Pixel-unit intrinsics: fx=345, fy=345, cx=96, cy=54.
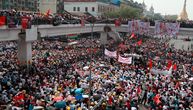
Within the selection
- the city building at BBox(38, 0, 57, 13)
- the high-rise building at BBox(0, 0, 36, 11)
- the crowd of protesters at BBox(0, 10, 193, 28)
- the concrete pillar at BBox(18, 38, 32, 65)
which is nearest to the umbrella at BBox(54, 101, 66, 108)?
the crowd of protesters at BBox(0, 10, 193, 28)

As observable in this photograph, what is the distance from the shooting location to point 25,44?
27.3 metres

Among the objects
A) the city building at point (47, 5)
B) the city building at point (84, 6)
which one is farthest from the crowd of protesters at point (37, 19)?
the city building at point (47, 5)

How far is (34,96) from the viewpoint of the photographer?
61.1 feet

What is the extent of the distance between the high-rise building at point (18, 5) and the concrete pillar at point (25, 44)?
5141 cm

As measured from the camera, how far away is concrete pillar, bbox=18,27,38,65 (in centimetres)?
2680

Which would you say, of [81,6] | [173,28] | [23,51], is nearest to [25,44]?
[23,51]

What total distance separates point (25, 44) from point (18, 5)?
192ft

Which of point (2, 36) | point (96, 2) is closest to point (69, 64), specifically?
point (2, 36)

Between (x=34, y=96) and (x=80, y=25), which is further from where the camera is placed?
(x=80, y=25)

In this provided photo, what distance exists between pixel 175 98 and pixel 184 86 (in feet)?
12.7

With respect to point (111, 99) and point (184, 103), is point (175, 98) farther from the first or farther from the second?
point (111, 99)

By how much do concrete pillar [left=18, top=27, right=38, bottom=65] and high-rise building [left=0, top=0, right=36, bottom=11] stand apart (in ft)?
169

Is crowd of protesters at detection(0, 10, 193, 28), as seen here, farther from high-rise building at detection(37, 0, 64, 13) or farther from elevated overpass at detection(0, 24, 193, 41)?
high-rise building at detection(37, 0, 64, 13)

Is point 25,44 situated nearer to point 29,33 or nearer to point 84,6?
point 29,33
